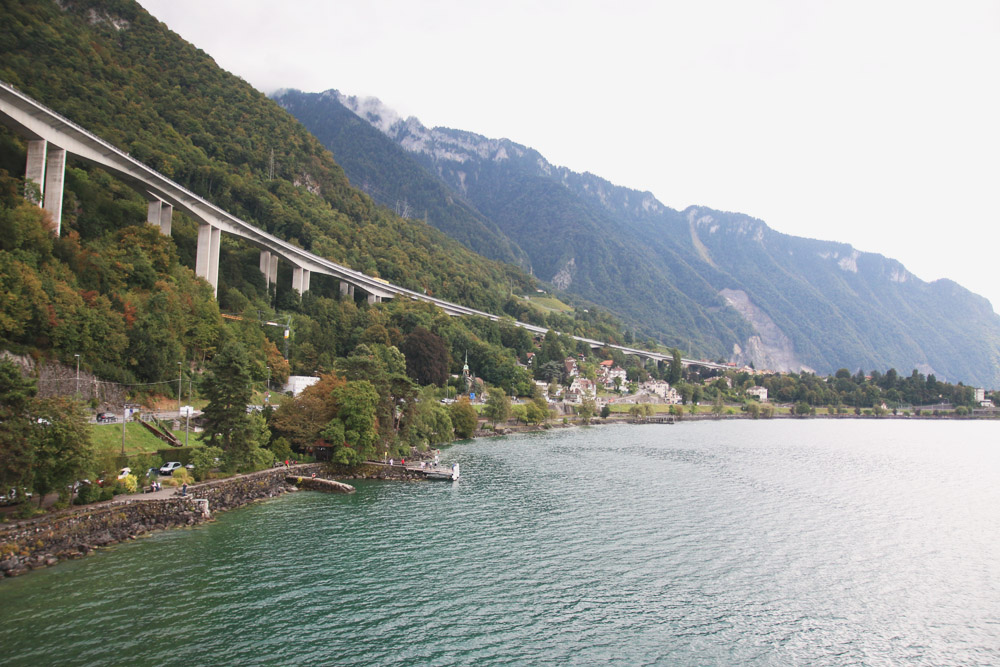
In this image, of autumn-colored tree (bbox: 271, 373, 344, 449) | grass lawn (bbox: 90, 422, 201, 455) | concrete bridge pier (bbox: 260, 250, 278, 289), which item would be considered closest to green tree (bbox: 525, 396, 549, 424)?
concrete bridge pier (bbox: 260, 250, 278, 289)

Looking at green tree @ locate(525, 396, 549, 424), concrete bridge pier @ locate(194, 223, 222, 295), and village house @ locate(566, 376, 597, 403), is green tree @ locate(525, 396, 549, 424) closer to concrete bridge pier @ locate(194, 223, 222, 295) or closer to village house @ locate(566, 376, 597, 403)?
village house @ locate(566, 376, 597, 403)

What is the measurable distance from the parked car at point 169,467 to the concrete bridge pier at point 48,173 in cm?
2663

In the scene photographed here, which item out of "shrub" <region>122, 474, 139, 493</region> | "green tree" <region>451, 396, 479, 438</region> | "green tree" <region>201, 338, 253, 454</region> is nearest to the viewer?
"shrub" <region>122, 474, 139, 493</region>

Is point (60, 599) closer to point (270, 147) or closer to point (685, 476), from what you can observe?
point (685, 476)

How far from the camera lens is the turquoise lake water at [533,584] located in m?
19.7

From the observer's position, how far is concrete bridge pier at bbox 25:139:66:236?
5212cm

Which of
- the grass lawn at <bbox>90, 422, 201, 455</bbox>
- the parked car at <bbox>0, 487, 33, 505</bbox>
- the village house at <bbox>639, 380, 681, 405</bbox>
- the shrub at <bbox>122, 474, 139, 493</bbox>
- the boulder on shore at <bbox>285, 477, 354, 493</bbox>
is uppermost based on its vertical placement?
the village house at <bbox>639, 380, 681, 405</bbox>

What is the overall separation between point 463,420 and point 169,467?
46.0m

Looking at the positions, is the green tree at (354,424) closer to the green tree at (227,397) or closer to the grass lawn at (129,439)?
the green tree at (227,397)

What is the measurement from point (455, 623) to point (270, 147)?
390 ft

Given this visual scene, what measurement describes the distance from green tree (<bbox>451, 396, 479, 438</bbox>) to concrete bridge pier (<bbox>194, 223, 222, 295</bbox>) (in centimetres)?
3253

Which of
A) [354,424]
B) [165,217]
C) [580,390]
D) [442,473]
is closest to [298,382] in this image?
[354,424]

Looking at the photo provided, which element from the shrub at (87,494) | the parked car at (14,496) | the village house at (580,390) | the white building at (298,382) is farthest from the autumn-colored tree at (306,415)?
the village house at (580,390)

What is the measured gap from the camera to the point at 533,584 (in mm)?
25797
